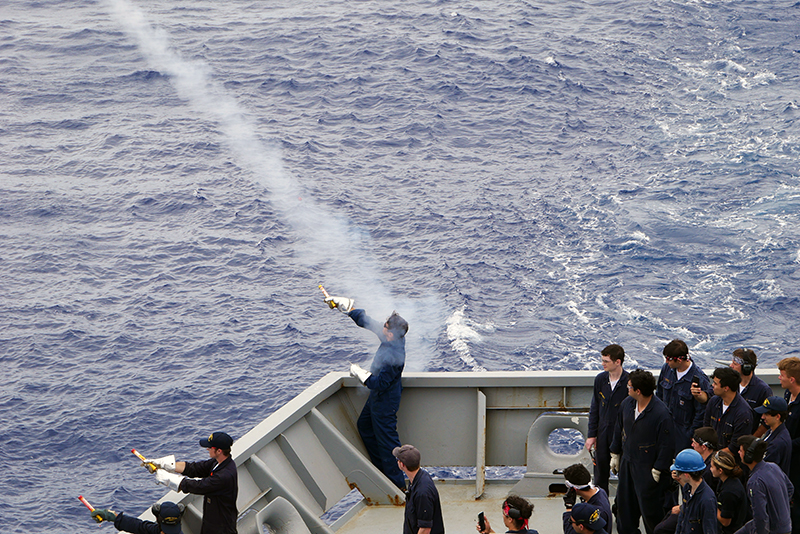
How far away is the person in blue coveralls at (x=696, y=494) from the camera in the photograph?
20.8 ft

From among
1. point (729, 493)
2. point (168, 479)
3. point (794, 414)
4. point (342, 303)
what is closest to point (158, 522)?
point (168, 479)

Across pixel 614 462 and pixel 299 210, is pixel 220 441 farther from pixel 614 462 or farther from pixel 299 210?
pixel 299 210

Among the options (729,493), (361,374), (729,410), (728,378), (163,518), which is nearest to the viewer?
(729,493)

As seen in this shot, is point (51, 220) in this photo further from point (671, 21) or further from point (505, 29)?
point (671, 21)

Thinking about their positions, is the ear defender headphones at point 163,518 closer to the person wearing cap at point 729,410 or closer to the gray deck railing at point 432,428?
the gray deck railing at point 432,428

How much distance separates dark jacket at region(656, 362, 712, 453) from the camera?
26.0 ft

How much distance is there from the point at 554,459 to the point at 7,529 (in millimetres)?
15907

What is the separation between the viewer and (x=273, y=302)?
Result: 30.8 metres

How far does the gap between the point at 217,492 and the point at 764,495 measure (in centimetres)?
420

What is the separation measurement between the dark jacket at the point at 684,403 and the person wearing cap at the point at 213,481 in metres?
3.84

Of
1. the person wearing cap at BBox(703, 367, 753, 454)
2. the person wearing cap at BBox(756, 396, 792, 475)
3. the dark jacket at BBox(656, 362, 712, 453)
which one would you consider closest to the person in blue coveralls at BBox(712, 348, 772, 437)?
the person wearing cap at BBox(703, 367, 753, 454)

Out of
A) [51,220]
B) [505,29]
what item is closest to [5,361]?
[51,220]

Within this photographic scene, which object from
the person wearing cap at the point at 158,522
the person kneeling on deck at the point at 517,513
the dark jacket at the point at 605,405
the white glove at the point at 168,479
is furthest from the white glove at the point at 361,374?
the person kneeling on deck at the point at 517,513

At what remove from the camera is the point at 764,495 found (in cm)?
634
